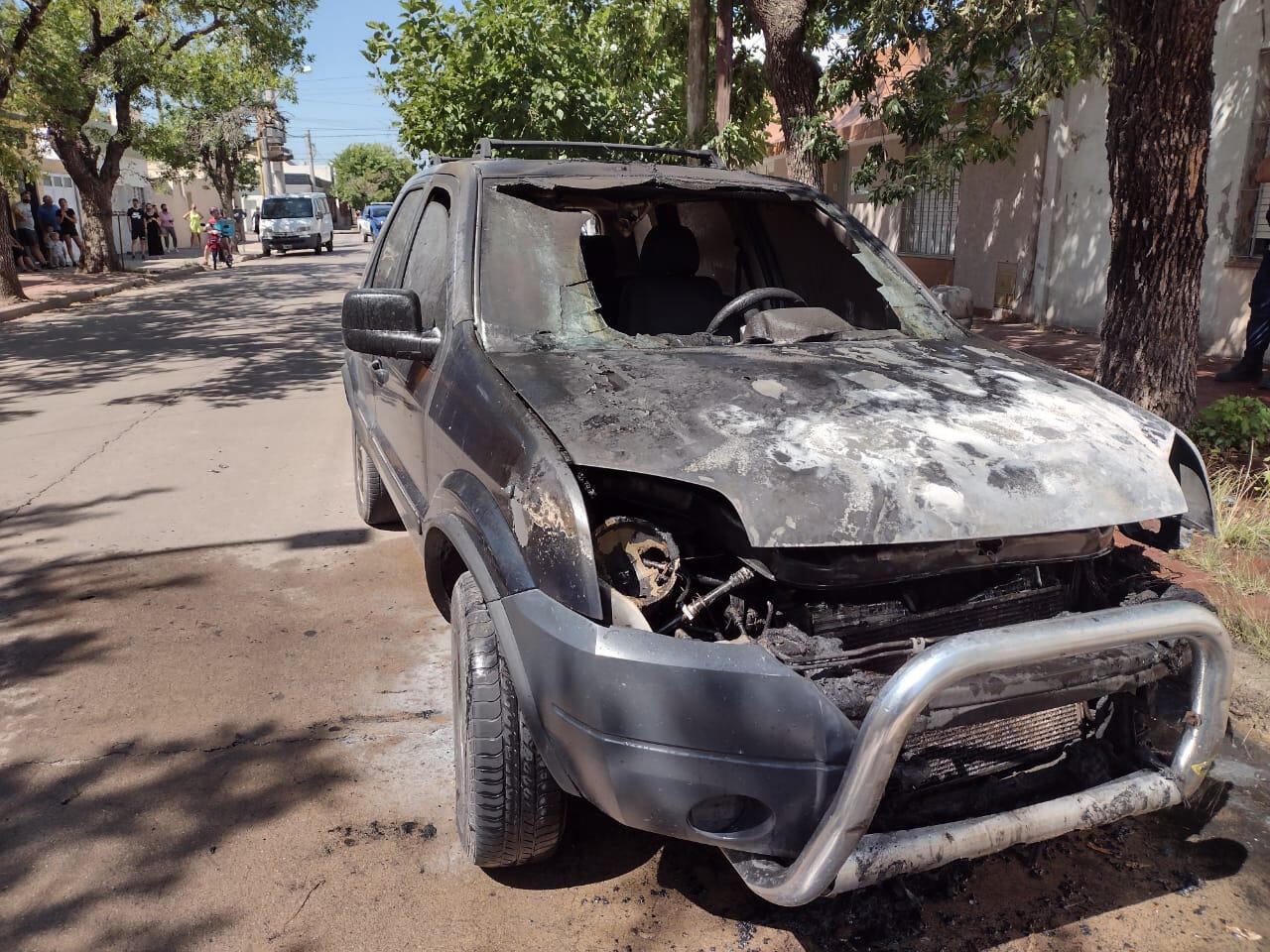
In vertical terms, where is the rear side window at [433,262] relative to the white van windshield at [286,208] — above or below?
below

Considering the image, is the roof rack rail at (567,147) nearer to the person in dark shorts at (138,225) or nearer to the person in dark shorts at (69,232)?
the person in dark shorts at (69,232)

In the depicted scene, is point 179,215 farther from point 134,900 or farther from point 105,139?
point 134,900

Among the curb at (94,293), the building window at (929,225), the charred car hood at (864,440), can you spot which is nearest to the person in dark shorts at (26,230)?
the curb at (94,293)

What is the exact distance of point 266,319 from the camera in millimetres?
14422

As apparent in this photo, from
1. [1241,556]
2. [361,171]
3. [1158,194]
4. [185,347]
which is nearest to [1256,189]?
[1158,194]

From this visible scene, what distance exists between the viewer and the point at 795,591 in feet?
7.42

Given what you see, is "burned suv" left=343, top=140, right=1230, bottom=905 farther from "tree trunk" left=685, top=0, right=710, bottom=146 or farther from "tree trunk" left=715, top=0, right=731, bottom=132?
"tree trunk" left=685, top=0, right=710, bottom=146

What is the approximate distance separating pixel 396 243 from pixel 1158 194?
4220 mm

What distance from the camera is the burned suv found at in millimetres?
1881

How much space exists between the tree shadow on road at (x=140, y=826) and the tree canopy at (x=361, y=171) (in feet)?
236

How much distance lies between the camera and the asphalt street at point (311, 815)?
234 cm

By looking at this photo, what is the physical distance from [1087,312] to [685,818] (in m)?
11.0

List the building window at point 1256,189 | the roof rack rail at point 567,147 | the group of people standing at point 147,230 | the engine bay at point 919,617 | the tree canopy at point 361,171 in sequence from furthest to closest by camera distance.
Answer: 1. the tree canopy at point 361,171
2. the group of people standing at point 147,230
3. the building window at point 1256,189
4. the roof rack rail at point 567,147
5. the engine bay at point 919,617

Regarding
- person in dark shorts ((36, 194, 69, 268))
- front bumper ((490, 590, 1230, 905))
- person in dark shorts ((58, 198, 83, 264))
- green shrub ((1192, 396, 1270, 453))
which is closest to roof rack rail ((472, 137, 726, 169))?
front bumper ((490, 590, 1230, 905))
